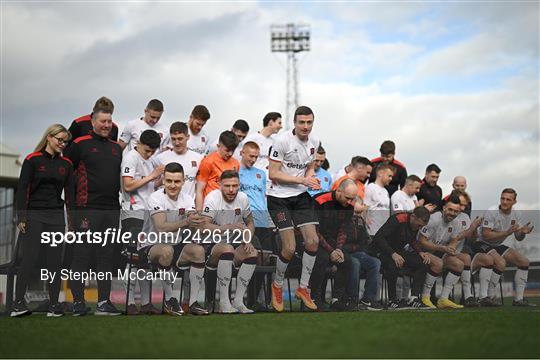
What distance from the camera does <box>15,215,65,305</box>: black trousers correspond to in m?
8.72

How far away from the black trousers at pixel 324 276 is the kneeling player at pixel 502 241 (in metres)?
1.82

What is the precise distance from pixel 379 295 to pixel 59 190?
4.13m

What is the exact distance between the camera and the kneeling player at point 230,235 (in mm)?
9188

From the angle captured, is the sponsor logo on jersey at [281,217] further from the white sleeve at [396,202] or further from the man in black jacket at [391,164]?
the man in black jacket at [391,164]

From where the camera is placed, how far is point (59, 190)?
8.87m

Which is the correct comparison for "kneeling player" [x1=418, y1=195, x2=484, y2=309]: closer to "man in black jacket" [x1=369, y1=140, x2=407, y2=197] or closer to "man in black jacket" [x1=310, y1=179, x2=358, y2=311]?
"man in black jacket" [x1=310, y1=179, x2=358, y2=311]

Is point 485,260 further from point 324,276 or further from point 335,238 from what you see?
point 324,276

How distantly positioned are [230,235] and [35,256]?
2.16 metres

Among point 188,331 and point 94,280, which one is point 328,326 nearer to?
point 188,331

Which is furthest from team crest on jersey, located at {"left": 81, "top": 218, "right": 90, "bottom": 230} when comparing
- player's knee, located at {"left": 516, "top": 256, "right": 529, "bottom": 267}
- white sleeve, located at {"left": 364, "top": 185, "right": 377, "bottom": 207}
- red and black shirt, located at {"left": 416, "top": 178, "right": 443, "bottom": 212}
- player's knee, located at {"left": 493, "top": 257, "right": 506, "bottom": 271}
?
red and black shirt, located at {"left": 416, "top": 178, "right": 443, "bottom": 212}

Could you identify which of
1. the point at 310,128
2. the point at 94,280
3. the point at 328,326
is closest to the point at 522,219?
the point at 310,128

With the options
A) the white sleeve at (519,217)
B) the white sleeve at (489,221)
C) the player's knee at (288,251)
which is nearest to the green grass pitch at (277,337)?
the player's knee at (288,251)

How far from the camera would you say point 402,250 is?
10438 mm

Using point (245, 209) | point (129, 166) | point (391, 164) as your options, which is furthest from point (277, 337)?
point (391, 164)
